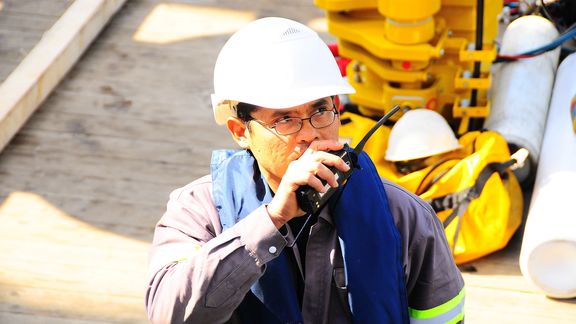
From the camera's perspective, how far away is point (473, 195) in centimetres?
489

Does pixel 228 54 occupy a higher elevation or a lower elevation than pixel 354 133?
higher

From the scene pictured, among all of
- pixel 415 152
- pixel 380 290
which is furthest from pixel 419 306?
pixel 415 152

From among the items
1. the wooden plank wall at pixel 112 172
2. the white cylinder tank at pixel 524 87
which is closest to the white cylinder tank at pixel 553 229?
the wooden plank wall at pixel 112 172

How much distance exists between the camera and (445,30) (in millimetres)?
5469

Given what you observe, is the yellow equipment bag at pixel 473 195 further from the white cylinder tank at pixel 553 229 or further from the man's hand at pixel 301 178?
the man's hand at pixel 301 178

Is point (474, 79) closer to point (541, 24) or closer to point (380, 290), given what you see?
point (541, 24)

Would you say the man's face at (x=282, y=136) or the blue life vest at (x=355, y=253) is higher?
the man's face at (x=282, y=136)

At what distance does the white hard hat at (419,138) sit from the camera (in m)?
5.05

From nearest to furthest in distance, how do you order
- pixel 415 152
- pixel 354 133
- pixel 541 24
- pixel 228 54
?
pixel 228 54 → pixel 415 152 → pixel 354 133 → pixel 541 24

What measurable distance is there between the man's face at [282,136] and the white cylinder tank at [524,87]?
9.44 feet

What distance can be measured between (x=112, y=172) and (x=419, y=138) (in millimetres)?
1656

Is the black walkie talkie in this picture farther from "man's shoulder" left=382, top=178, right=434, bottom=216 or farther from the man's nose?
"man's shoulder" left=382, top=178, right=434, bottom=216

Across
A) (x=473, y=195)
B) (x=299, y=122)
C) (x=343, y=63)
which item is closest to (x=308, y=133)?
(x=299, y=122)

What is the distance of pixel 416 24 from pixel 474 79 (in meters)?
0.42
